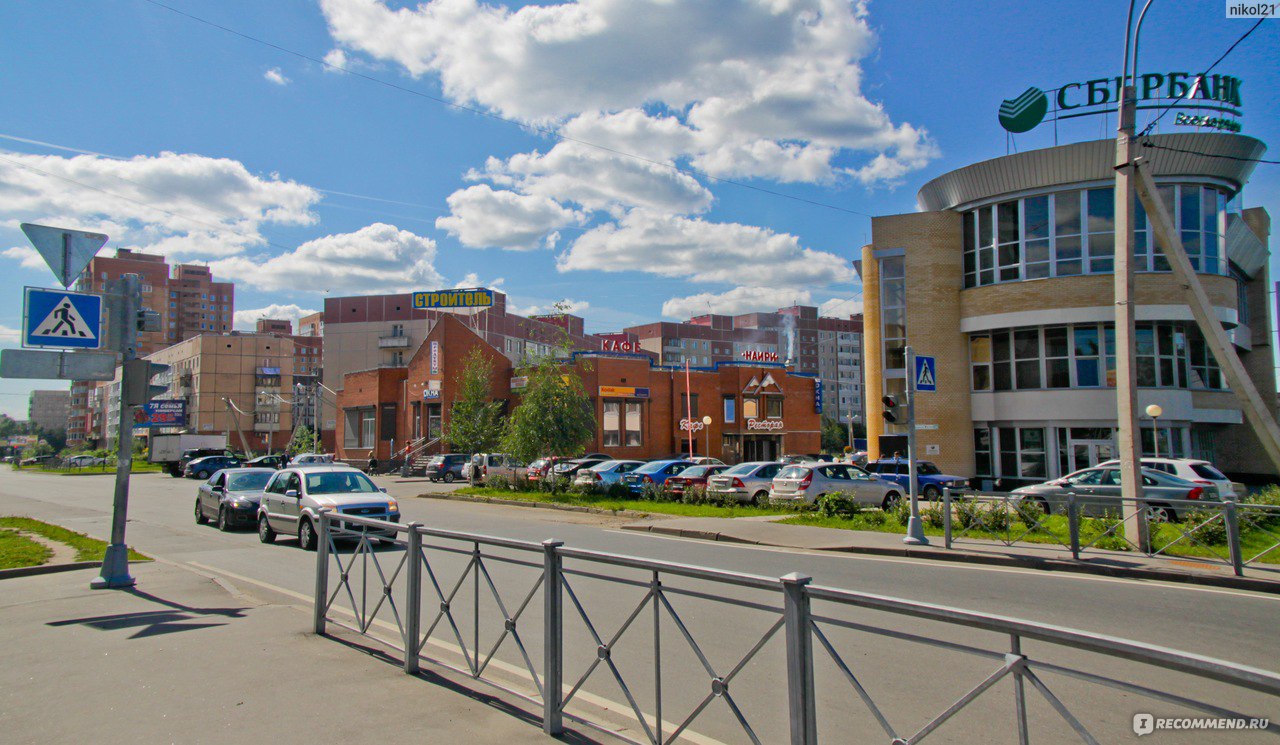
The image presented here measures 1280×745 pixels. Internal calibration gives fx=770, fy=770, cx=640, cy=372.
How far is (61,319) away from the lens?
938cm

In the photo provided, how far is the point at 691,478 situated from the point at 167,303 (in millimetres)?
153663

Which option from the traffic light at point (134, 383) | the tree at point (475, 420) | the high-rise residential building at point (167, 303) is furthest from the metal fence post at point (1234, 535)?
the high-rise residential building at point (167, 303)

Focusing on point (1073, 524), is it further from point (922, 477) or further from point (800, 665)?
point (922, 477)

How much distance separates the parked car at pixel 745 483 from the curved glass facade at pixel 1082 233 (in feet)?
54.6

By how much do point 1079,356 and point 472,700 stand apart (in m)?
32.8

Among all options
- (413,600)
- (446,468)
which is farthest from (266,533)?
(446,468)

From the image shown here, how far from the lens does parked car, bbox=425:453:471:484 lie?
4325 cm

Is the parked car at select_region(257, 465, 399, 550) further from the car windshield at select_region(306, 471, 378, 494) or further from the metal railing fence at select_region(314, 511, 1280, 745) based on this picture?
the metal railing fence at select_region(314, 511, 1280, 745)

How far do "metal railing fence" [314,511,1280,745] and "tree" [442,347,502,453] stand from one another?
34.8 meters

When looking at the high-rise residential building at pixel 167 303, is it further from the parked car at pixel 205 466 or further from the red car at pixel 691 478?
the red car at pixel 691 478

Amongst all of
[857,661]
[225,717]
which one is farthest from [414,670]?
[857,661]

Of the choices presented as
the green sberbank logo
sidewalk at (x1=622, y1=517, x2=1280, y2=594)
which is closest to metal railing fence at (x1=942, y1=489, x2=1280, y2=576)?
sidewalk at (x1=622, y1=517, x2=1280, y2=594)

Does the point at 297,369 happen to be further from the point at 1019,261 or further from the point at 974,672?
the point at 974,672

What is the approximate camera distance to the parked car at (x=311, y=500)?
14633 mm
